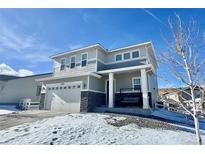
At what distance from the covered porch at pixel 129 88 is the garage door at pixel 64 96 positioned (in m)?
2.50

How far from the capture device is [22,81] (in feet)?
64.7

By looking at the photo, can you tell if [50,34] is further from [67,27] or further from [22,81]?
[22,81]

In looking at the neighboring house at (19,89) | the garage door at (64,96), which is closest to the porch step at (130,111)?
the garage door at (64,96)

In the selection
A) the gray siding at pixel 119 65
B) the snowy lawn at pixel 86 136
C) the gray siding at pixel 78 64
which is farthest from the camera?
the gray siding at pixel 78 64

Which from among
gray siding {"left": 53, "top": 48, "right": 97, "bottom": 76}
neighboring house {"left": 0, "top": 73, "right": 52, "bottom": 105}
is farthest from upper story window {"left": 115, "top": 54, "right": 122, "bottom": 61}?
neighboring house {"left": 0, "top": 73, "right": 52, "bottom": 105}

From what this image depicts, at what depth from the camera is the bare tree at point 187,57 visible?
323 centimetres

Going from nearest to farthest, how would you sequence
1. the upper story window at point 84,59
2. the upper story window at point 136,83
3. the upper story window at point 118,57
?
the upper story window at point 136,83 < the upper story window at point 118,57 < the upper story window at point 84,59

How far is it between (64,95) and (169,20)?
9787 millimetres

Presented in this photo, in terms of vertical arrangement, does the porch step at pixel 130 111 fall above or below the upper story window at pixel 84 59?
below

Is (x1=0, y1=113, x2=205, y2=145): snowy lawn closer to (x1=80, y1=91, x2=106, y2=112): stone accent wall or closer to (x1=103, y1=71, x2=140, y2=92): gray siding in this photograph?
(x1=80, y1=91, x2=106, y2=112): stone accent wall

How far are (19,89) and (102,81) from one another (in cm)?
1445

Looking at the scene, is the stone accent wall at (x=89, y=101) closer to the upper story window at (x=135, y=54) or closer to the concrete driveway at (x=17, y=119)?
the concrete driveway at (x=17, y=119)

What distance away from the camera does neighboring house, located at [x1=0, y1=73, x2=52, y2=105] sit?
18.0 m
